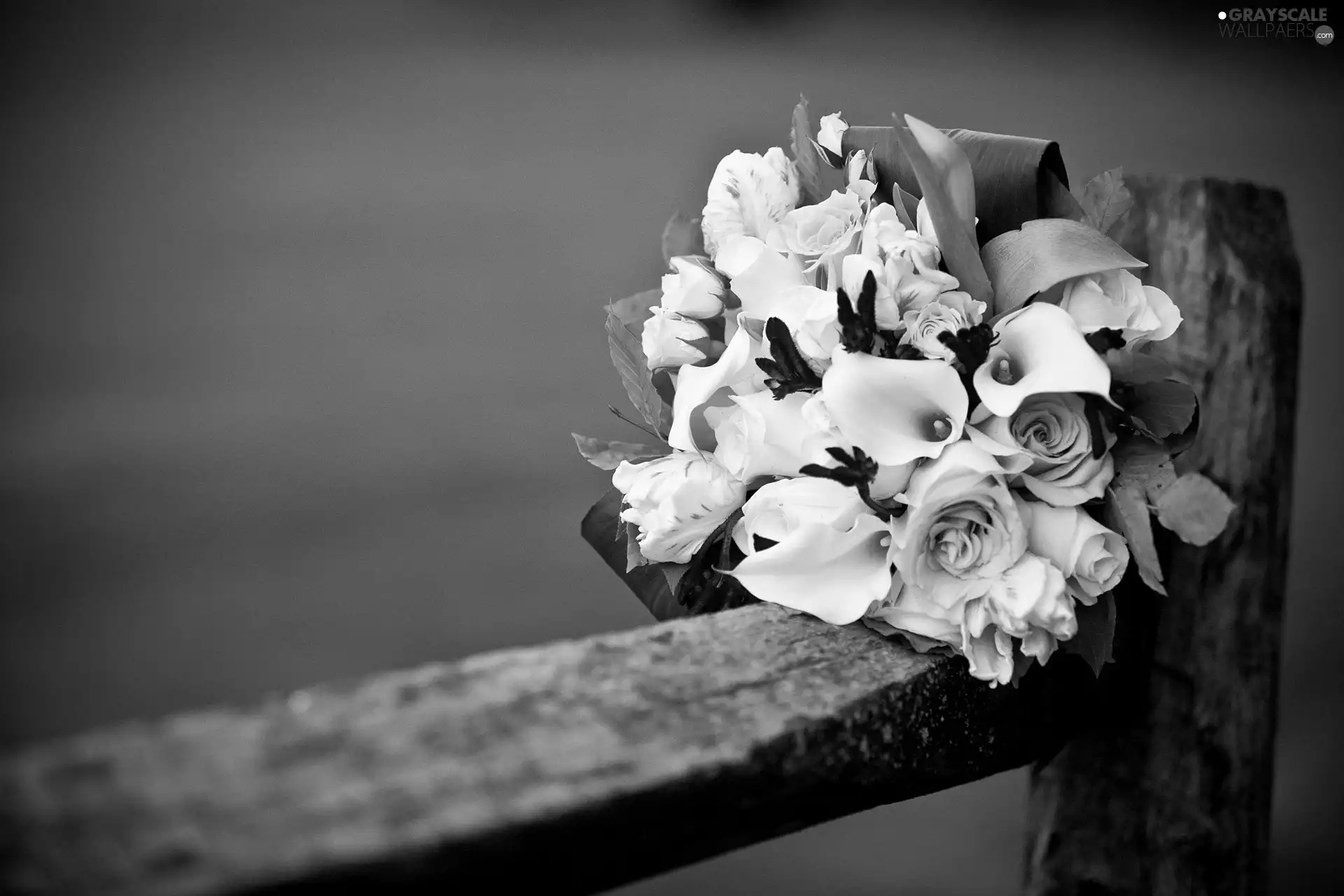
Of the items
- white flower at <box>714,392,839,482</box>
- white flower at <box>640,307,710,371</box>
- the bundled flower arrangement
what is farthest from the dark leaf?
white flower at <box>640,307,710,371</box>

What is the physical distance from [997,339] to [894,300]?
0.25 feet

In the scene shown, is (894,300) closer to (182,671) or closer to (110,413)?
(182,671)

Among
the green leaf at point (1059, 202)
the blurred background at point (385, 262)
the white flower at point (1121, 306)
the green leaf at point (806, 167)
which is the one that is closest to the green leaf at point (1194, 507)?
the white flower at point (1121, 306)

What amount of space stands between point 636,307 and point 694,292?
16cm

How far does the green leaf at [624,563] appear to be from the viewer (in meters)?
0.78

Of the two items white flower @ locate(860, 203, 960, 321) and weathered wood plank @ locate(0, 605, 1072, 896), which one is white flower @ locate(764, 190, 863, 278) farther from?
weathered wood plank @ locate(0, 605, 1072, 896)

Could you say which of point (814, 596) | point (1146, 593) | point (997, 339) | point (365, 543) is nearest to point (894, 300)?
point (997, 339)

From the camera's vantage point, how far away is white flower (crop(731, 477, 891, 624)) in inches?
23.4

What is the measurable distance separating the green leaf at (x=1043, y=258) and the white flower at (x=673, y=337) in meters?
0.22

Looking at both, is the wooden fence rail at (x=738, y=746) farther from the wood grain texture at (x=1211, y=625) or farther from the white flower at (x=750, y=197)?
the white flower at (x=750, y=197)

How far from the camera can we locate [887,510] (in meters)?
0.60

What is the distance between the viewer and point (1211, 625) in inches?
33.0

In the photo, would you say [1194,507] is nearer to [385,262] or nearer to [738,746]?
[738,746]

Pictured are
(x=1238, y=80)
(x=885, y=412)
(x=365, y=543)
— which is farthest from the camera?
(x=1238, y=80)
